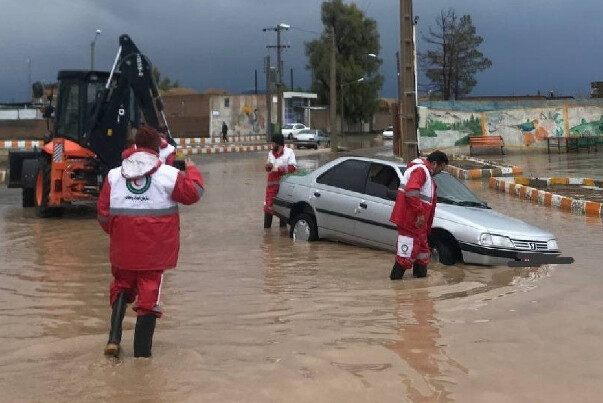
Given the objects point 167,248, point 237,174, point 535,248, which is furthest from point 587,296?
point 237,174

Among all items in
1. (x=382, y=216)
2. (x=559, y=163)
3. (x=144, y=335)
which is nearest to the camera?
(x=144, y=335)

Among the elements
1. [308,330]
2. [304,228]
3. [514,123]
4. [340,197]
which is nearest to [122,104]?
[304,228]

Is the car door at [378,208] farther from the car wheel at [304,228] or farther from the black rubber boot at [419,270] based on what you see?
the black rubber boot at [419,270]

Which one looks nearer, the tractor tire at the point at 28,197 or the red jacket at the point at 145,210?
the red jacket at the point at 145,210

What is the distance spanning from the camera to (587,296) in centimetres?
743

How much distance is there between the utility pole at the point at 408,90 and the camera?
1636cm

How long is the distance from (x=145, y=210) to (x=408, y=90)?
12.2m

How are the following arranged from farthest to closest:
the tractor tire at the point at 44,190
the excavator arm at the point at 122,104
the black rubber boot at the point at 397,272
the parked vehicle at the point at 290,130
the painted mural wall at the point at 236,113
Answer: the painted mural wall at the point at 236,113 → the parked vehicle at the point at 290,130 → the tractor tire at the point at 44,190 → the excavator arm at the point at 122,104 → the black rubber boot at the point at 397,272

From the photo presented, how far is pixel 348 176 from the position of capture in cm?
1089

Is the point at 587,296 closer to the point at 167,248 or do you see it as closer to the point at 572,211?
the point at 167,248

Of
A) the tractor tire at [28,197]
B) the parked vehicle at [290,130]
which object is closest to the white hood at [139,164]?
the tractor tire at [28,197]

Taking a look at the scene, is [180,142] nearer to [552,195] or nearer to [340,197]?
[552,195]

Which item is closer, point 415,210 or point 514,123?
point 415,210

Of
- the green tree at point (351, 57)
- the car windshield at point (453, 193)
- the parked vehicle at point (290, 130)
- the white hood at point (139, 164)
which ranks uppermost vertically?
the green tree at point (351, 57)
